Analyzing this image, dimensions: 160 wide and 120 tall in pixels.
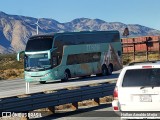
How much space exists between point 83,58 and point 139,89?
25719 mm

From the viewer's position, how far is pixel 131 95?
11.7m

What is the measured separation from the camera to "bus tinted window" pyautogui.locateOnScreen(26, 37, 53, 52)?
33719 mm

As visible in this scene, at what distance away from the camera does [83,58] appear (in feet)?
122

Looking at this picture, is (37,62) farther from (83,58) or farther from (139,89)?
(139,89)

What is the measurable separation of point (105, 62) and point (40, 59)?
7.61 metres

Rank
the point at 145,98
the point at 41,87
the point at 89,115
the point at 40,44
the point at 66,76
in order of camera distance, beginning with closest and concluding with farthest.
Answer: the point at 145,98
the point at 89,115
the point at 41,87
the point at 40,44
the point at 66,76

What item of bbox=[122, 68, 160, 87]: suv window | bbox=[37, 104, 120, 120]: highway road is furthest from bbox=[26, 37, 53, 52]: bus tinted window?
bbox=[122, 68, 160, 87]: suv window

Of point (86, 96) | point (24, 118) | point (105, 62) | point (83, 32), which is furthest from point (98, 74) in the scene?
point (24, 118)

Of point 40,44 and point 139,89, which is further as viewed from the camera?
point 40,44

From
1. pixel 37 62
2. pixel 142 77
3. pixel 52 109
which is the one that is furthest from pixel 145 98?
pixel 37 62

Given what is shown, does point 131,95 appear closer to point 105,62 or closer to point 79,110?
point 79,110

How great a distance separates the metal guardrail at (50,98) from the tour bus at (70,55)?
15179 millimetres

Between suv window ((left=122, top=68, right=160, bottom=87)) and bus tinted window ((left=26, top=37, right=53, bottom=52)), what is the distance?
2213 cm

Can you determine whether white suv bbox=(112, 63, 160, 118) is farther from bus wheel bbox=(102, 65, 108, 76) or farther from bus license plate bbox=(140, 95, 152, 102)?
bus wheel bbox=(102, 65, 108, 76)
